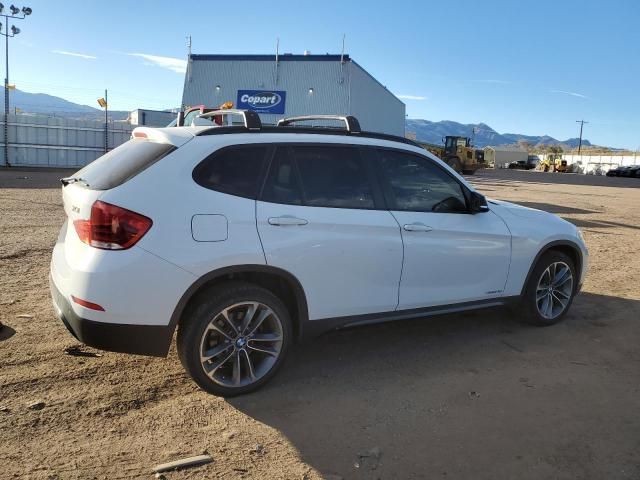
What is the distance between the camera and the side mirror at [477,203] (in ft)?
14.8

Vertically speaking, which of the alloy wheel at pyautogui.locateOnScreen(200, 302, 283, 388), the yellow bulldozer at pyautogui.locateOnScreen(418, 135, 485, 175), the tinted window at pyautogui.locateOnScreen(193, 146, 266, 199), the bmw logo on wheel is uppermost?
the bmw logo on wheel

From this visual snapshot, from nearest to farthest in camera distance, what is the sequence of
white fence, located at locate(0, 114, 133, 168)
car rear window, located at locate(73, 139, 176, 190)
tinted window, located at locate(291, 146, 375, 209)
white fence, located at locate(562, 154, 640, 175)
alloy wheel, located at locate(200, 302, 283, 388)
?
car rear window, located at locate(73, 139, 176, 190), alloy wheel, located at locate(200, 302, 283, 388), tinted window, located at locate(291, 146, 375, 209), white fence, located at locate(0, 114, 133, 168), white fence, located at locate(562, 154, 640, 175)

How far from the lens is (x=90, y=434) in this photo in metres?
3.08

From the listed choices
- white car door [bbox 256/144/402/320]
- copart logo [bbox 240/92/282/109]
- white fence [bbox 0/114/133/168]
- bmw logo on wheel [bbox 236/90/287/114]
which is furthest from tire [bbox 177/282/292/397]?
copart logo [bbox 240/92/282/109]

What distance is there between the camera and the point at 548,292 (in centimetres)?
519

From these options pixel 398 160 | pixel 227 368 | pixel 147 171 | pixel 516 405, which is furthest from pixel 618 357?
pixel 147 171

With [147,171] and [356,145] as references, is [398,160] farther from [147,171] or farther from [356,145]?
[147,171]

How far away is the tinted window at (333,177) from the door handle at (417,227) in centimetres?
32

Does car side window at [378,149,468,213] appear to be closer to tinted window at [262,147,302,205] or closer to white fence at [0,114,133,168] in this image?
tinted window at [262,147,302,205]

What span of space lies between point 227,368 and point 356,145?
1.88 metres

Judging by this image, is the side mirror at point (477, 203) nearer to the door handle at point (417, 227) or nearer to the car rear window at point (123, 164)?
the door handle at point (417, 227)

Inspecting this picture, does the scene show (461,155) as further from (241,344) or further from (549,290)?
(241,344)

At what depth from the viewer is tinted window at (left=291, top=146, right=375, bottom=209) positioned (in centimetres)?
379

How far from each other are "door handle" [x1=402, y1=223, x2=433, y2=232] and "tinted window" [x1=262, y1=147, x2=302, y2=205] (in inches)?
35.4
